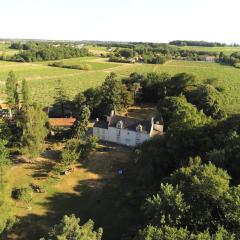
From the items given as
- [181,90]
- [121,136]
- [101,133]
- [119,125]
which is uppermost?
[181,90]

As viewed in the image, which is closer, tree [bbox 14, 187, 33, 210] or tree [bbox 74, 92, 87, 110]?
tree [bbox 14, 187, 33, 210]

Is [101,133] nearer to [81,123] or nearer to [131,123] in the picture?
[81,123]

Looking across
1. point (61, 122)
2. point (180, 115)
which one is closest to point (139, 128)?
point (180, 115)

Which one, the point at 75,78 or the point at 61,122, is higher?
the point at 61,122

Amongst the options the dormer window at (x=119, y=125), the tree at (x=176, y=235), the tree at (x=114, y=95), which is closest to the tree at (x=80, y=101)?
the tree at (x=114, y=95)

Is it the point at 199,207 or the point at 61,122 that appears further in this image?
the point at 61,122

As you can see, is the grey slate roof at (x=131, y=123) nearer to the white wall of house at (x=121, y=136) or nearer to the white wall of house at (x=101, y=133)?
the white wall of house at (x=121, y=136)

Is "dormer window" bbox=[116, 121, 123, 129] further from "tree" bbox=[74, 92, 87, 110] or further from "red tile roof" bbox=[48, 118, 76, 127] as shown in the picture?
"tree" bbox=[74, 92, 87, 110]

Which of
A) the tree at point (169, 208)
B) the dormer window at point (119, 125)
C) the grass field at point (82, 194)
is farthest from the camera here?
the dormer window at point (119, 125)

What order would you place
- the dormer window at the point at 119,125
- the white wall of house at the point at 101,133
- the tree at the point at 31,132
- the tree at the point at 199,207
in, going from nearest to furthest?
the tree at the point at 199,207, the tree at the point at 31,132, the dormer window at the point at 119,125, the white wall of house at the point at 101,133

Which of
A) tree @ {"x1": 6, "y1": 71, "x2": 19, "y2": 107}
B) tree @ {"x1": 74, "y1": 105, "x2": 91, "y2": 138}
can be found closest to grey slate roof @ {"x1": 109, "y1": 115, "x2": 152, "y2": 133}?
tree @ {"x1": 74, "y1": 105, "x2": 91, "y2": 138}

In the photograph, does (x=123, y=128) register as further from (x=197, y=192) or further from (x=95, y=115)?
(x=197, y=192)

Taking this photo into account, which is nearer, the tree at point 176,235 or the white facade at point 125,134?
the tree at point 176,235
